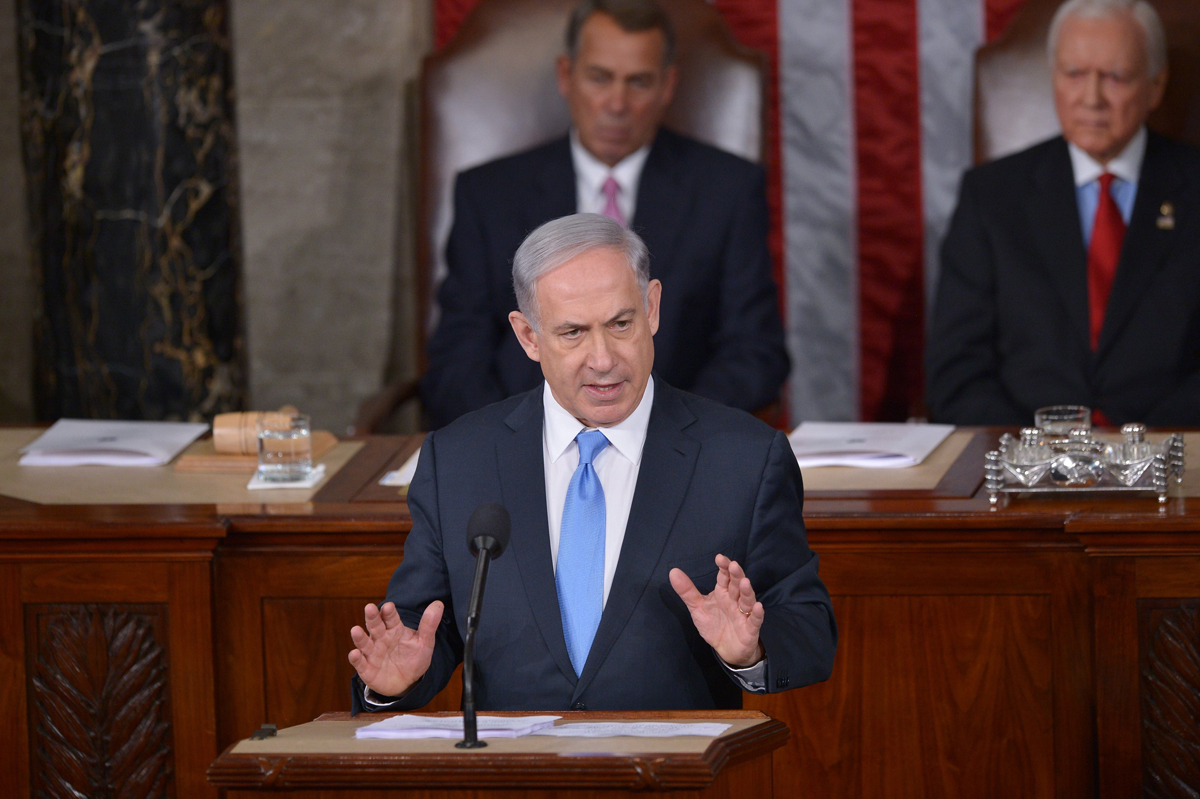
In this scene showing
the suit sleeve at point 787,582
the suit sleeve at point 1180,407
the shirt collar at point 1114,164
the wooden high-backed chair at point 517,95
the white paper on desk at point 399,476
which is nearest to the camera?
the suit sleeve at point 787,582

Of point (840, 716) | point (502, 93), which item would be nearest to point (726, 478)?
point (840, 716)

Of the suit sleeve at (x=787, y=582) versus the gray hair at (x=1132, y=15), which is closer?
the suit sleeve at (x=787, y=582)

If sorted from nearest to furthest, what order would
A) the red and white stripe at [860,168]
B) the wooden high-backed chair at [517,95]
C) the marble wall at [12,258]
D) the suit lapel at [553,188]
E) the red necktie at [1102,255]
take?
the red necktie at [1102,255] → the suit lapel at [553,188] → the wooden high-backed chair at [517,95] → the red and white stripe at [860,168] → the marble wall at [12,258]

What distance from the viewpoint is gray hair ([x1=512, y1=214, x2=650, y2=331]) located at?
223 cm

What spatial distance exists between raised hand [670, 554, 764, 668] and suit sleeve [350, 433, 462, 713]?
43 centimetres

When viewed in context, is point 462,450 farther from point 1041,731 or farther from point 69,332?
point 69,332

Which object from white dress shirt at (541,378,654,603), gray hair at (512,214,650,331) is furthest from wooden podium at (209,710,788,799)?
gray hair at (512,214,650,331)

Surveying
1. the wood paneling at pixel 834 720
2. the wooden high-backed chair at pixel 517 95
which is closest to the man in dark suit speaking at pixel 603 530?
the wood paneling at pixel 834 720

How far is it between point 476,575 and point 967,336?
2727 mm

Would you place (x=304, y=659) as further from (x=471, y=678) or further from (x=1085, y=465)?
(x=1085, y=465)

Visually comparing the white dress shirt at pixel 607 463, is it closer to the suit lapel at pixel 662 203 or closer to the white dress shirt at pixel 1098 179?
the suit lapel at pixel 662 203

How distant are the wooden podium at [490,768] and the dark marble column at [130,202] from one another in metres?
3.08

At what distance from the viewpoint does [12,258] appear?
523 centimetres

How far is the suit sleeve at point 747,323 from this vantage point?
13.7 feet
